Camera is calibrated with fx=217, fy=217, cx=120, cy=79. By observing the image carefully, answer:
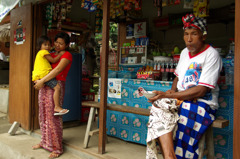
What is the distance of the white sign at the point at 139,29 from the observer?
6.14m

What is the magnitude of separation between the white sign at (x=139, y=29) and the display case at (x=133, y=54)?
1.39ft

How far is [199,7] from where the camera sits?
3.57m

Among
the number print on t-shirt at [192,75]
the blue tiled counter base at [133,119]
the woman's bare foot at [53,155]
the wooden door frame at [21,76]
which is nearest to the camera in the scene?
the number print on t-shirt at [192,75]

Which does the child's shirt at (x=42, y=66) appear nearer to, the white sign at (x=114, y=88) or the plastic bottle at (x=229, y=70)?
the white sign at (x=114, y=88)

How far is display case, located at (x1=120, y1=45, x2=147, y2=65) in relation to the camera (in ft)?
19.2

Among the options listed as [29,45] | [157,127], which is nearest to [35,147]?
[29,45]

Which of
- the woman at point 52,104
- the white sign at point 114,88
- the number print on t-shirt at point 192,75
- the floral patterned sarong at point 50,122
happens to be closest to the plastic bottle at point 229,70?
the number print on t-shirt at point 192,75

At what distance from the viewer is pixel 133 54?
20.1ft

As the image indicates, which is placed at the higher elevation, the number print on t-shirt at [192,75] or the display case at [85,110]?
the number print on t-shirt at [192,75]

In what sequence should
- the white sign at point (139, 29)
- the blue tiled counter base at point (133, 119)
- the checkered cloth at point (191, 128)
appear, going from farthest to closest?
the white sign at point (139, 29) → the blue tiled counter base at point (133, 119) → the checkered cloth at point (191, 128)

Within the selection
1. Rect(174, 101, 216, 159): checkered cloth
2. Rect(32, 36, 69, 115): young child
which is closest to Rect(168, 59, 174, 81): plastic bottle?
Rect(174, 101, 216, 159): checkered cloth

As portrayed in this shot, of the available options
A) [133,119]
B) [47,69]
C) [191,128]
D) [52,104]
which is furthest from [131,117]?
[191,128]

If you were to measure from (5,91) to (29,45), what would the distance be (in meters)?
2.76

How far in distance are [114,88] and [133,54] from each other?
2.44m
